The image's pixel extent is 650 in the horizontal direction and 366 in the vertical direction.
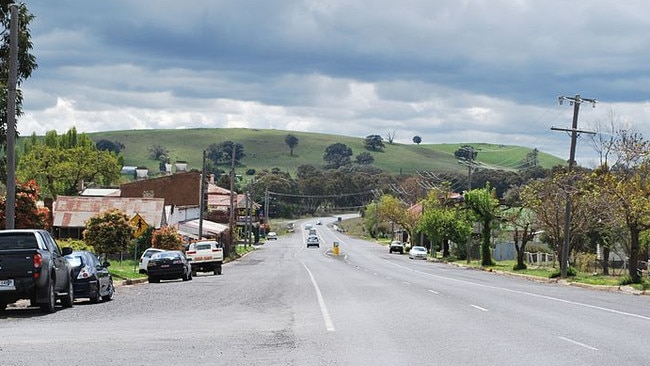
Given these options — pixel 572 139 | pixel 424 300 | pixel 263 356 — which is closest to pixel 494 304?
pixel 424 300

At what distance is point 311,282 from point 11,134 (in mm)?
17712

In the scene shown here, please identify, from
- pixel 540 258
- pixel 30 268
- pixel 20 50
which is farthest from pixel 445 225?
pixel 30 268

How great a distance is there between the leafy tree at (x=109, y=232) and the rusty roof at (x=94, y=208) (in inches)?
1099

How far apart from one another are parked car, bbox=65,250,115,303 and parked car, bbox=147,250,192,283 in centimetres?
1451

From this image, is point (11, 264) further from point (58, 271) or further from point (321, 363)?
point (321, 363)

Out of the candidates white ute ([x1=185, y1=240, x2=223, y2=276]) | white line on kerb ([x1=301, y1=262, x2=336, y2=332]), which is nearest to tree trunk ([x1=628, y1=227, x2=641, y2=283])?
white line on kerb ([x1=301, y1=262, x2=336, y2=332])

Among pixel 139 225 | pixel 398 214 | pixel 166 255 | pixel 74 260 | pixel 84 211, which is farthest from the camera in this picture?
pixel 398 214

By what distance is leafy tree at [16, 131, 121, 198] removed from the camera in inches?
4306

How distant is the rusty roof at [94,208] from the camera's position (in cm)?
7669

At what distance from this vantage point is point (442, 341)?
16.2m

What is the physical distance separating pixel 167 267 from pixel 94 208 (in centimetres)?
3619

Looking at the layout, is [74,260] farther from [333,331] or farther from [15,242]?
[333,331]

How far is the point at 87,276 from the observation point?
2684 centimetres

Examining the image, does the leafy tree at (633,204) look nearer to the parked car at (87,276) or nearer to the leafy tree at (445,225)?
the parked car at (87,276)
